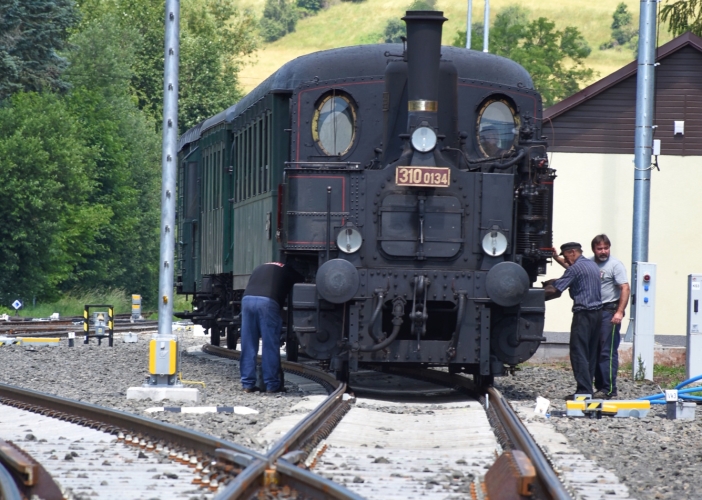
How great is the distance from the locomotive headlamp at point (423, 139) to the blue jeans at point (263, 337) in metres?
2.37

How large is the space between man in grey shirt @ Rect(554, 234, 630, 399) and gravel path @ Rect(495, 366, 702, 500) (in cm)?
45

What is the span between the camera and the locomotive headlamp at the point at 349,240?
1138 cm

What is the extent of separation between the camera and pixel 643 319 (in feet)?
51.3

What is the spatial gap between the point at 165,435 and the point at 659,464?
10.4ft

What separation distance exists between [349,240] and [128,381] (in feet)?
14.0

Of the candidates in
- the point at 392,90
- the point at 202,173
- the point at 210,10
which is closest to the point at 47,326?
the point at 202,173

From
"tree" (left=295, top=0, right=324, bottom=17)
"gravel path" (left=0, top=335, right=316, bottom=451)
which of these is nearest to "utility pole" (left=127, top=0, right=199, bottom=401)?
"gravel path" (left=0, top=335, right=316, bottom=451)

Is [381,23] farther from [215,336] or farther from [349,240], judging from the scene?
[349,240]

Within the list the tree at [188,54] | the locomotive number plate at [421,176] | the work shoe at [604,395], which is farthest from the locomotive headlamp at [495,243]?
the tree at [188,54]

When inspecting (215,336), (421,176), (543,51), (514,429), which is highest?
(543,51)

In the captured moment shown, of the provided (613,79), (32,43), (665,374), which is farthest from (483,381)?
(32,43)

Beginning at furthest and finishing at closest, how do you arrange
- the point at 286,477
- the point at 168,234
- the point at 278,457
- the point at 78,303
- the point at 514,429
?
1. the point at 78,303
2. the point at 168,234
3. the point at 514,429
4. the point at 278,457
5. the point at 286,477

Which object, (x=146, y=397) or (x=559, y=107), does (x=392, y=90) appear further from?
(x=559, y=107)

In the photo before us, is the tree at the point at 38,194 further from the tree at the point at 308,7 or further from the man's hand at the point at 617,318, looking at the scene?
the tree at the point at 308,7
